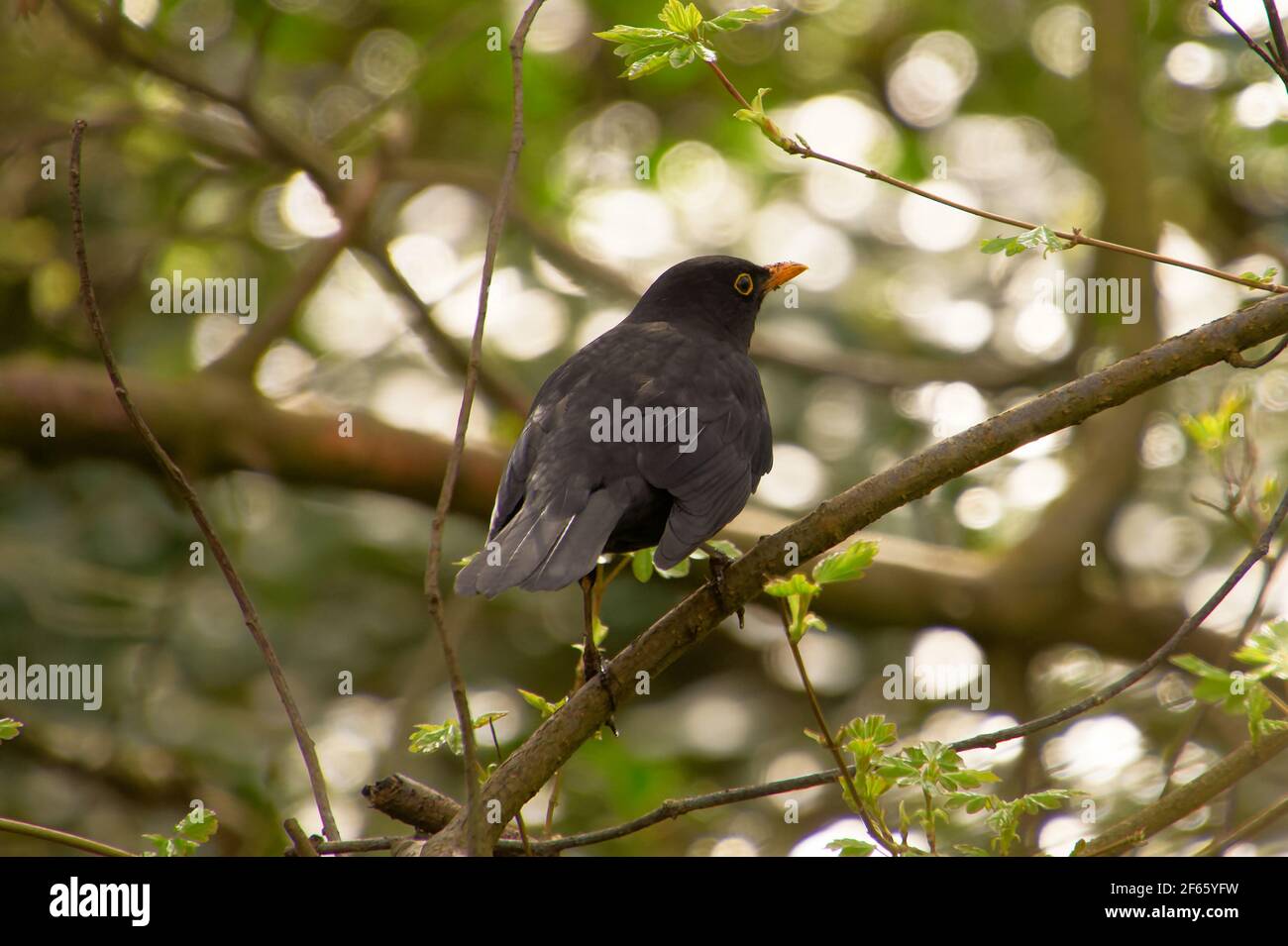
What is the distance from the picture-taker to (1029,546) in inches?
229

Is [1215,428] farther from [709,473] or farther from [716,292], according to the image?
[716,292]

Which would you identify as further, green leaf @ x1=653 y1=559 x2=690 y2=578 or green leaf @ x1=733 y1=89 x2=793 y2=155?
green leaf @ x1=653 y1=559 x2=690 y2=578

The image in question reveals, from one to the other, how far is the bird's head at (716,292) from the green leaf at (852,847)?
242cm

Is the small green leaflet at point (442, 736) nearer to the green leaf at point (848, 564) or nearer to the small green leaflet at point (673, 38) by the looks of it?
the green leaf at point (848, 564)

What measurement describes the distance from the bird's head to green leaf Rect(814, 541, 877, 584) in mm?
2125

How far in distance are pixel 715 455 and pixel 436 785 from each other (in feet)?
10.4

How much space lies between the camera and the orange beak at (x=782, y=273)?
462cm

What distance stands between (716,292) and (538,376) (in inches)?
117

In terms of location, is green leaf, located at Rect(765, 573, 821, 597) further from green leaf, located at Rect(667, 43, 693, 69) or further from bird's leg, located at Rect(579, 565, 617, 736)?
green leaf, located at Rect(667, 43, 693, 69)

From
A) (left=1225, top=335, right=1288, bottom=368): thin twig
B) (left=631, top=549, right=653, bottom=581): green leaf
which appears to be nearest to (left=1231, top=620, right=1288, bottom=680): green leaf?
(left=1225, top=335, right=1288, bottom=368): thin twig

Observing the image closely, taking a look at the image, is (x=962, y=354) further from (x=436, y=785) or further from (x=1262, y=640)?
(x=1262, y=640)

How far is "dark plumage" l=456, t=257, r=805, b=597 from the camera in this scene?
314cm

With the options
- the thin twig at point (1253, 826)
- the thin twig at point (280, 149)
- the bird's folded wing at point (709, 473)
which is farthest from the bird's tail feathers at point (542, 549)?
the thin twig at point (280, 149)

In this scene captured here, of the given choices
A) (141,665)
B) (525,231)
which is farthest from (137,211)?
(141,665)
